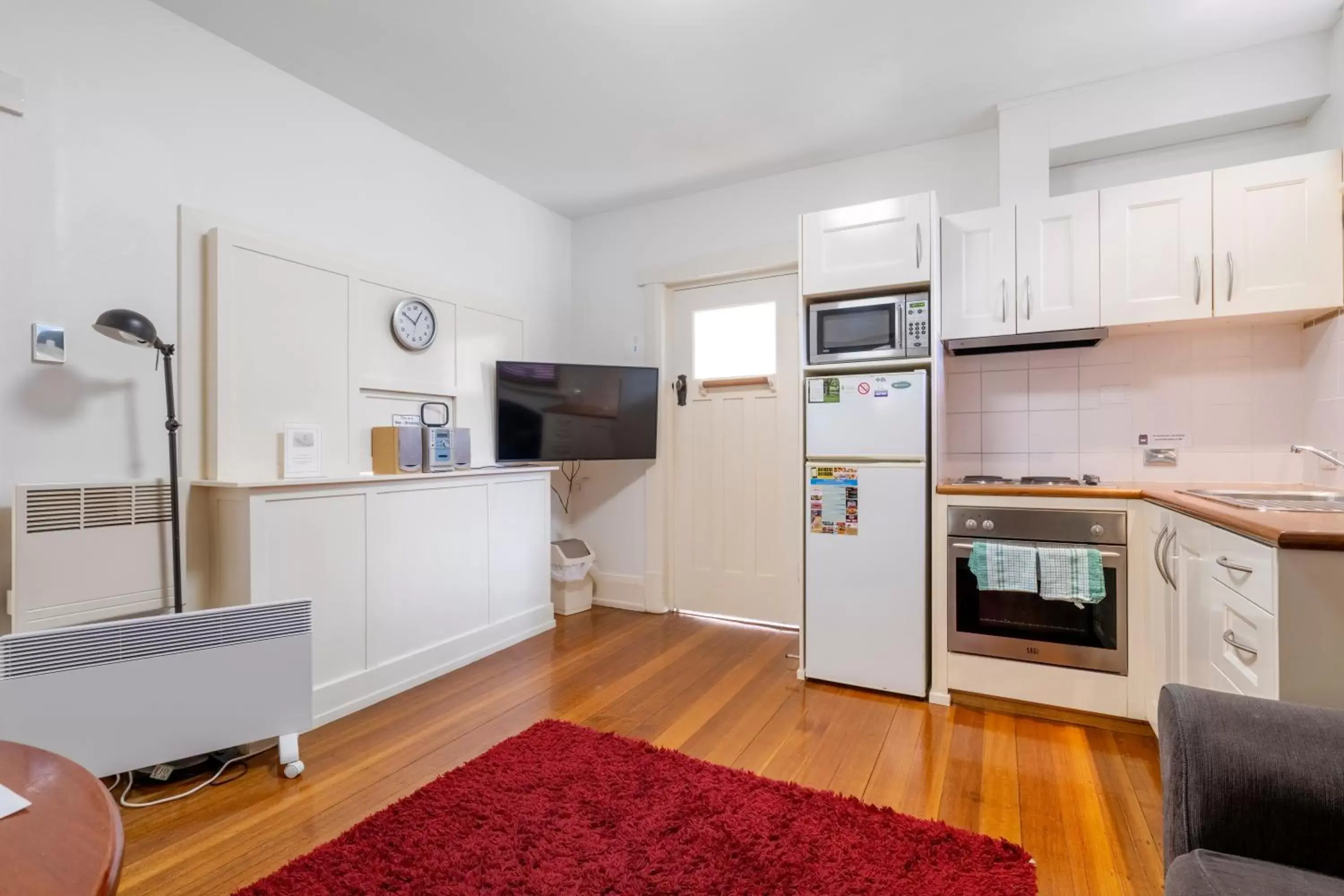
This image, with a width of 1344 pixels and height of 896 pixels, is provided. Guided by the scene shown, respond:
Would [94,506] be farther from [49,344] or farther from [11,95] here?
[11,95]

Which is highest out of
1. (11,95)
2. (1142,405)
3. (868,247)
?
(11,95)

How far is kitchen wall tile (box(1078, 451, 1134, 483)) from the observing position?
107 inches

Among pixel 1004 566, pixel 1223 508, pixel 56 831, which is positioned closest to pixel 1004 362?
pixel 1004 566

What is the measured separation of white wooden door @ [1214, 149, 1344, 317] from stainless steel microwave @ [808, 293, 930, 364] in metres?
1.06

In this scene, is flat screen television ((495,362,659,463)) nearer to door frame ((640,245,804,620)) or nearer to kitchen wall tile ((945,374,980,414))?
door frame ((640,245,804,620))

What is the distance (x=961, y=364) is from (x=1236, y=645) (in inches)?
70.1

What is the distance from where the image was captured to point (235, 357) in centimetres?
233

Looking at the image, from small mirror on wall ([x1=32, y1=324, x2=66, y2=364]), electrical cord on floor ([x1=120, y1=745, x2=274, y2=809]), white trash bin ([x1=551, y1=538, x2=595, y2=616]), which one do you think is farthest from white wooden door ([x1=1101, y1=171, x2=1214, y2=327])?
small mirror on wall ([x1=32, y1=324, x2=66, y2=364])

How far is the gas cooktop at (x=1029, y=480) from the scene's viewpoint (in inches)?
102

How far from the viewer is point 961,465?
9.86 feet

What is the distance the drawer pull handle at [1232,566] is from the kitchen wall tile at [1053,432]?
4.19 ft

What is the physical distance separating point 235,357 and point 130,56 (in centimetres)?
106

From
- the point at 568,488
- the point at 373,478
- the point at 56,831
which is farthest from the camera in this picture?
the point at 568,488

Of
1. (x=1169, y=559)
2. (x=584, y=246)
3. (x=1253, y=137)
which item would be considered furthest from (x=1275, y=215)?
(x=584, y=246)
